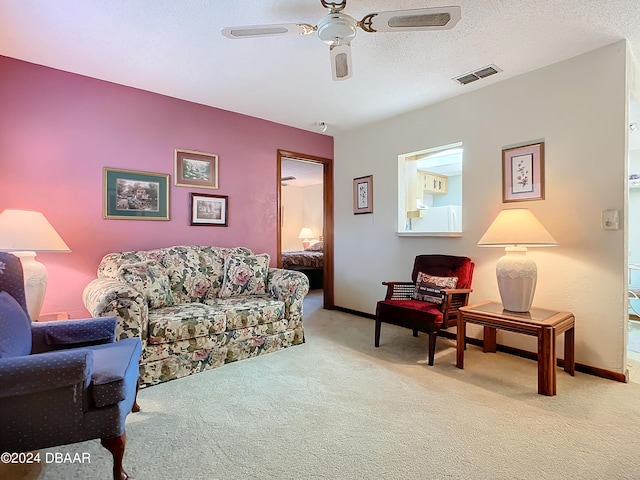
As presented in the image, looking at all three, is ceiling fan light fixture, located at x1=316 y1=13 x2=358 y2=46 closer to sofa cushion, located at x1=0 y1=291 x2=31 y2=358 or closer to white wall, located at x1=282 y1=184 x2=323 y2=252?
sofa cushion, located at x1=0 y1=291 x2=31 y2=358

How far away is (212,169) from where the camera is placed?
372cm

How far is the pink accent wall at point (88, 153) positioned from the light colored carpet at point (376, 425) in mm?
1483

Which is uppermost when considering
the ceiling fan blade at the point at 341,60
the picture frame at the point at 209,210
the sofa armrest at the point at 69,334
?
the ceiling fan blade at the point at 341,60

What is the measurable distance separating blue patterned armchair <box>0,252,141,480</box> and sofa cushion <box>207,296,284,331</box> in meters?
1.14

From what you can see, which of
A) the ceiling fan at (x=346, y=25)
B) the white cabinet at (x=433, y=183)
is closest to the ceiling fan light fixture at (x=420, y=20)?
the ceiling fan at (x=346, y=25)

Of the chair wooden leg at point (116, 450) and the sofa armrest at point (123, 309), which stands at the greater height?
the sofa armrest at point (123, 309)

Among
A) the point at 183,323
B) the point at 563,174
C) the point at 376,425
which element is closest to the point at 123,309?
the point at 183,323

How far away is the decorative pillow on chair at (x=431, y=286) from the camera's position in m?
3.05

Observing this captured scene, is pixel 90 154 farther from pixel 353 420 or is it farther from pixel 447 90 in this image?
pixel 447 90

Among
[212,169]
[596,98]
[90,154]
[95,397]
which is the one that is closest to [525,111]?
[596,98]

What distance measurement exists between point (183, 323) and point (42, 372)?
4.00 ft

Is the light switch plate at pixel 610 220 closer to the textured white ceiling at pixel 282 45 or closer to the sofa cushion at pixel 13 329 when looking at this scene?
the textured white ceiling at pixel 282 45

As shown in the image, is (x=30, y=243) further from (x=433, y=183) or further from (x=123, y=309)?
(x=433, y=183)

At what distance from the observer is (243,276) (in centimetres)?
338
